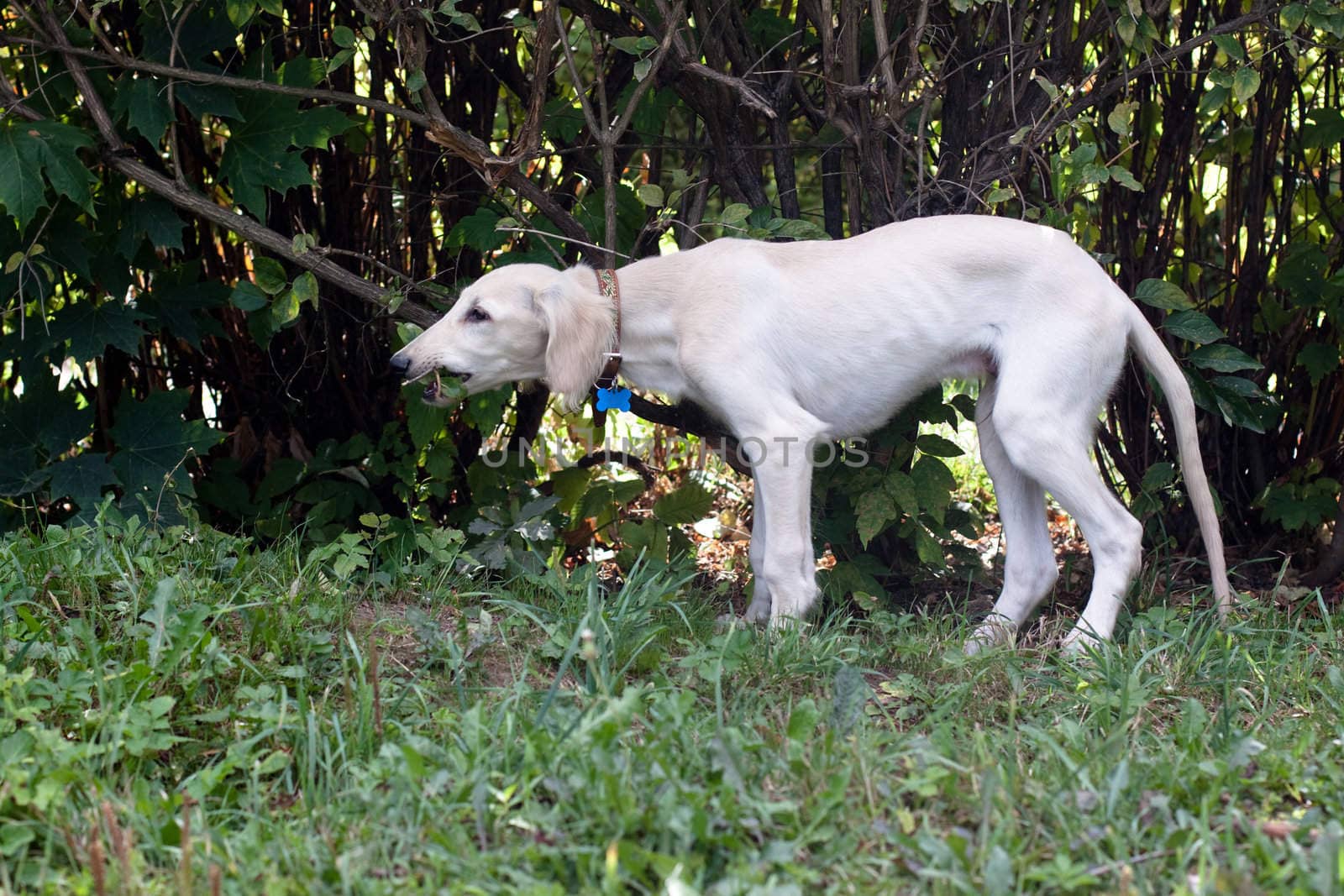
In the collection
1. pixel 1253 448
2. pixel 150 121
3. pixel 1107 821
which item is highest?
pixel 150 121

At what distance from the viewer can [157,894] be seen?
2086 millimetres

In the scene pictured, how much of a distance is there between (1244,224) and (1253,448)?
34.3 inches

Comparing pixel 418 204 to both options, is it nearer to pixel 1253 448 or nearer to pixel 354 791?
pixel 354 791

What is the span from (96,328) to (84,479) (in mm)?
516

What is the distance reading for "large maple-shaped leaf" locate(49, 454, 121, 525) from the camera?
4180 millimetres

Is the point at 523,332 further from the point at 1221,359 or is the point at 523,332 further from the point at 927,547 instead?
the point at 1221,359

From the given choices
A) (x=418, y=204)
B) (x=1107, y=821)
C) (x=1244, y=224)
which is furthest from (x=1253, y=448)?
(x=418, y=204)

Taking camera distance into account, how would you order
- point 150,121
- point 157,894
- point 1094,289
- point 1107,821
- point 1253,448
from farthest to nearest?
point 1253,448
point 150,121
point 1094,289
point 1107,821
point 157,894

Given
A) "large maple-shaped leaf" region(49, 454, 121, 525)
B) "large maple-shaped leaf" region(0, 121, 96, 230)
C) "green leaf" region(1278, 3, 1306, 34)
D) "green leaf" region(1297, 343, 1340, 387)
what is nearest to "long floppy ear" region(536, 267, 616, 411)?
"large maple-shaped leaf" region(0, 121, 96, 230)

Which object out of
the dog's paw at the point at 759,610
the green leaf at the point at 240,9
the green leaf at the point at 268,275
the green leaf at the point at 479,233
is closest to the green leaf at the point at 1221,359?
the dog's paw at the point at 759,610

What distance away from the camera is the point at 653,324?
12.6ft

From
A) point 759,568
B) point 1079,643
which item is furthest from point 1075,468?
point 759,568

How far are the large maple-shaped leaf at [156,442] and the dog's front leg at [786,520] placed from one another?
1.96 m

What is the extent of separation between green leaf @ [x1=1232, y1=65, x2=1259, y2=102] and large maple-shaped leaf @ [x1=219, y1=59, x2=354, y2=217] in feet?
8.87
